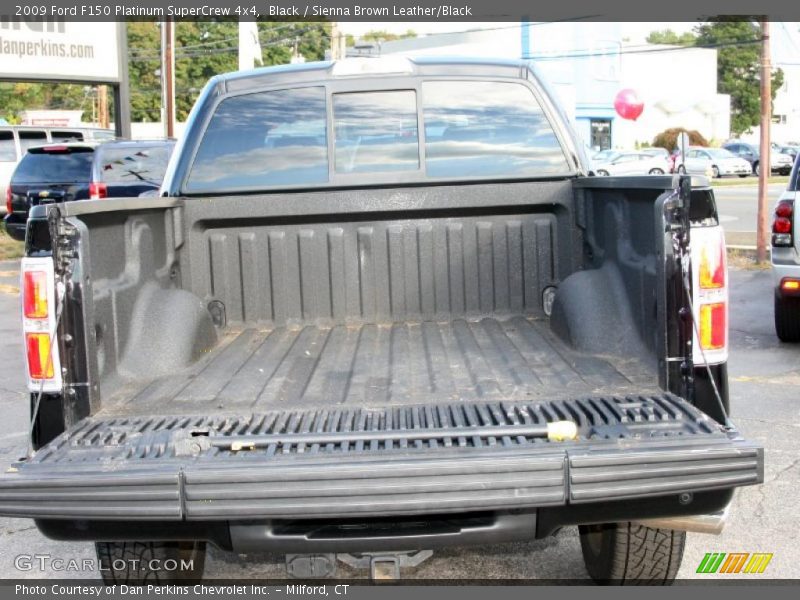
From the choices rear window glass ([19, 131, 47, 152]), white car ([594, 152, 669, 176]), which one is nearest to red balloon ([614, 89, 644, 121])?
white car ([594, 152, 669, 176])

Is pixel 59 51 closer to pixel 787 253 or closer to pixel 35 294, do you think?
pixel 787 253

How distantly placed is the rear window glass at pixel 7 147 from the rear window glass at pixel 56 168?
15.9 feet

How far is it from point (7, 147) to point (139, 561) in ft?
62.8

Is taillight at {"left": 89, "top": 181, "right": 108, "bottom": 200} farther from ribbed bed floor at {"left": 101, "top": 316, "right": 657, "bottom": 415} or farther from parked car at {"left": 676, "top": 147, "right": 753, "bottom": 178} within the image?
parked car at {"left": 676, "top": 147, "right": 753, "bottom": 178}

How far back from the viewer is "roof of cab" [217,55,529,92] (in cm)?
487

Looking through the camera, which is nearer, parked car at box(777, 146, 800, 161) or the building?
parked car at box(777, 146, 800, 161)

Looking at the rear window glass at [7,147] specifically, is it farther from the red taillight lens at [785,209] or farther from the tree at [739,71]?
the tree at [739,71]

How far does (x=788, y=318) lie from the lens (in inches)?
338

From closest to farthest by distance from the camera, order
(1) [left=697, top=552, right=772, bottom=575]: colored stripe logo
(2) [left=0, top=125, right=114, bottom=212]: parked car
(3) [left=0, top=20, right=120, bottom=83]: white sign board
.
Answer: (1) [left=697, top=552, right=772, bottom=575]: colored stripe logo
(3) [left=0, top=20, right=120, bottom=83]: white sign board
(2) [left=0, top=125, right=114, bottom=212]: parked car

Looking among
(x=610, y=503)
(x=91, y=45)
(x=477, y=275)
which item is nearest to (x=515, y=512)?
(x=610, y=503)

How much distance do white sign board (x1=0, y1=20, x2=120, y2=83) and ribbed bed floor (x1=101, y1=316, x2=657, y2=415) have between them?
1532cm

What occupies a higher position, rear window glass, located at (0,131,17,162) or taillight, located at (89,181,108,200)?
rear window glass, located at (0,131,17,162)

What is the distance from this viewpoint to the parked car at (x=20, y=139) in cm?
2031

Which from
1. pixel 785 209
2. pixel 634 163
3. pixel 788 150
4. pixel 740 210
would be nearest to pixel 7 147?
pixel 740 210
